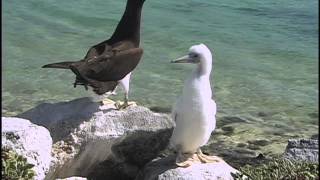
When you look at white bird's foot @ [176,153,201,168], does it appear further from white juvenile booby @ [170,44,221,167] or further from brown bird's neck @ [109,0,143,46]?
brown bird's neck @ [109,0,143,46]

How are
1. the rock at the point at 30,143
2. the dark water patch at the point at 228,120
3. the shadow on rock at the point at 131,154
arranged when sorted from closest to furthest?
the rock at the point at 30,143 → the shadow on rock at the point at 131,154 → the dark water patch at the point at 228,120

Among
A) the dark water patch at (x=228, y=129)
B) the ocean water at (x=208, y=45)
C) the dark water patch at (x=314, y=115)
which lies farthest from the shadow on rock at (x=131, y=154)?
the dark water patch at (x=314, y=115)

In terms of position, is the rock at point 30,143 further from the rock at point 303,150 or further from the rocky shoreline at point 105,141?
the rock at point 303,150

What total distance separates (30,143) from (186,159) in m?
1.28

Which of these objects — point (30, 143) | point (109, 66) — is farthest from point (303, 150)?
point (30, 143)

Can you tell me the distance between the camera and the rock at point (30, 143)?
17.5 ft

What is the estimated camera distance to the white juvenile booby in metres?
5.85

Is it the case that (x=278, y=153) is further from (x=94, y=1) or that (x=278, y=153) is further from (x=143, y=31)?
(x=94, y=1)

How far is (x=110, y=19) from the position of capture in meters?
14.9

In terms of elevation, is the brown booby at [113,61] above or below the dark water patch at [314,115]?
above

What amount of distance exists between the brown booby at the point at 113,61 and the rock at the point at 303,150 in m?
1.45

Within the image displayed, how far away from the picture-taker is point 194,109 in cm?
587

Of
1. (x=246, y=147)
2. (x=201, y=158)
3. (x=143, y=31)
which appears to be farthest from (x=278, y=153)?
(x=143, y=31)

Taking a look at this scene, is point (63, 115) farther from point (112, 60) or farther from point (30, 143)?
point (30, 143)
